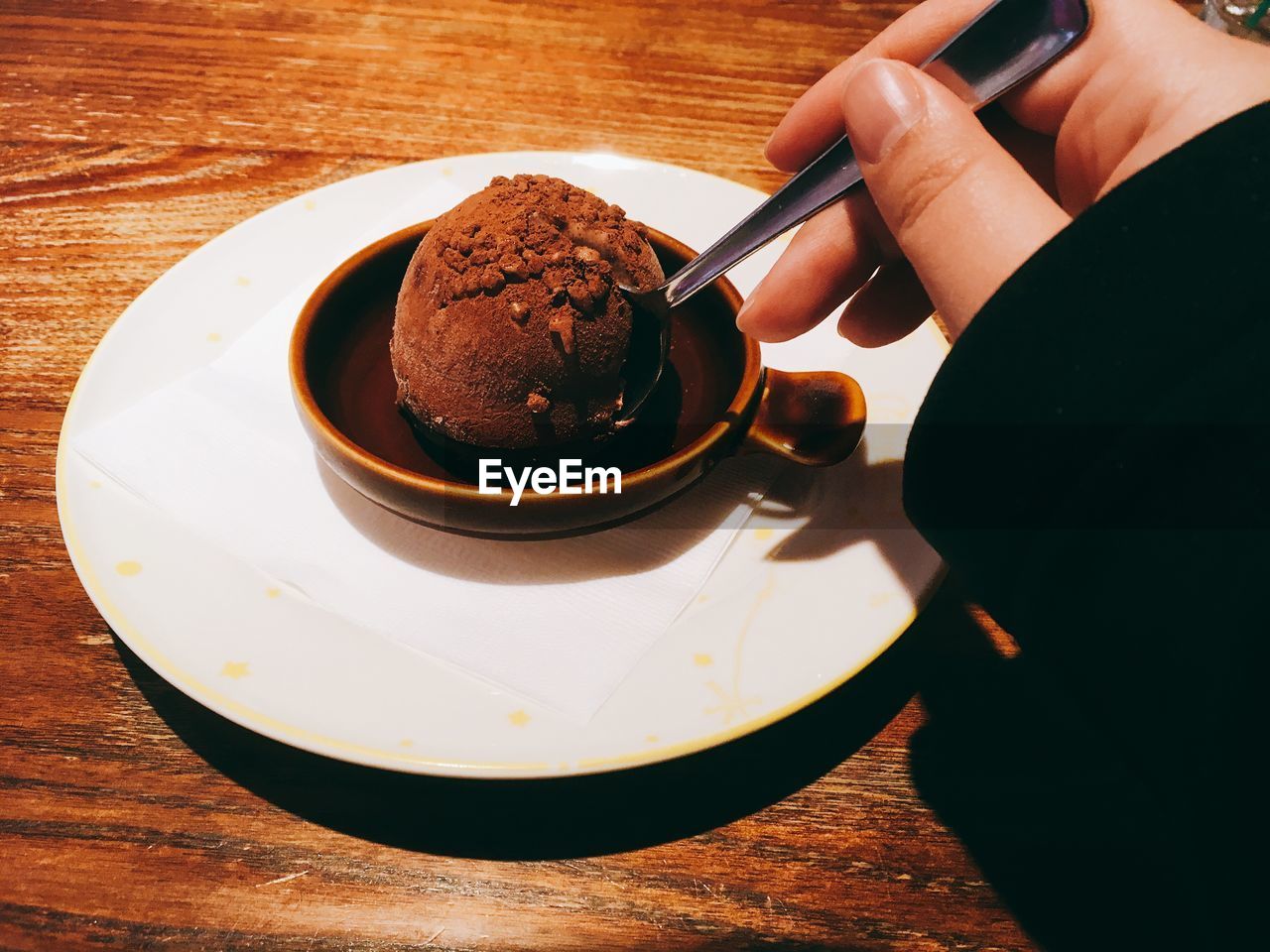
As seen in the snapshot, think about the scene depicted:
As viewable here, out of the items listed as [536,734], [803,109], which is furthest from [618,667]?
[803,109]

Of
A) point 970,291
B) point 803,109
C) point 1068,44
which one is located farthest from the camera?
point 803,109

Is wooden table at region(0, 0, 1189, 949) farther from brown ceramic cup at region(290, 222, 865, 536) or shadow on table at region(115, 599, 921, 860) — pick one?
brown ceramic cup at region(290, 222, 865, 536)

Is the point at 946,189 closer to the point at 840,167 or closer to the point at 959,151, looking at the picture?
the point at 959,151

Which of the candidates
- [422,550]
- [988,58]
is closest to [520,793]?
[422,550]

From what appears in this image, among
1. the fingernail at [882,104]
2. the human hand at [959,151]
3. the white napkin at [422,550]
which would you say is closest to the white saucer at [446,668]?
the white napkin at [422,550]

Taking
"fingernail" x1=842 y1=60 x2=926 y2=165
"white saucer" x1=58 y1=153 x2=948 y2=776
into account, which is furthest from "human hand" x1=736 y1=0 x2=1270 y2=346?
"white saucer" x1=58 y1=153 x2=948 y2=776

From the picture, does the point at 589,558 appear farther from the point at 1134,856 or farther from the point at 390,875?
the point at 1134,856
